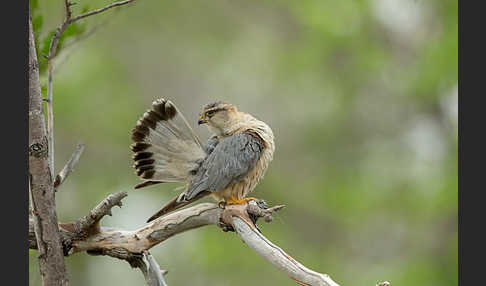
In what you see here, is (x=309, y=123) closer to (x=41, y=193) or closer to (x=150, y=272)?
(x=150, y=272)

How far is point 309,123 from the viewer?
20.6ft

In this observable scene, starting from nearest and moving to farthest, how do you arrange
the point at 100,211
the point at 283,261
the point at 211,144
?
the point at 283,261 < the point at 100,211 < the point at 211,144

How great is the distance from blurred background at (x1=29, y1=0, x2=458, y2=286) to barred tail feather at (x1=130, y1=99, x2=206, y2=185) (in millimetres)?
2936

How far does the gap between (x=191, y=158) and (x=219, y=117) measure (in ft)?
1.01

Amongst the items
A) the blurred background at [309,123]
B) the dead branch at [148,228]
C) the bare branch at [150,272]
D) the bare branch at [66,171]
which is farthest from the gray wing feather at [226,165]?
the blurred background at [309,123]

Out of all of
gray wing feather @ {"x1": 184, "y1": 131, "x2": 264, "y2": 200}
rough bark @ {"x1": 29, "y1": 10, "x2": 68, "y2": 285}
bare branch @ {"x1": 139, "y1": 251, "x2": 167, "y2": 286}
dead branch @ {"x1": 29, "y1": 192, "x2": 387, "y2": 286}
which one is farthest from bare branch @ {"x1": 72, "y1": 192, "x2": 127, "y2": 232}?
gray wing feather @ {"x1": 184, "y1": 131, "x2": 264, "y2": 200}

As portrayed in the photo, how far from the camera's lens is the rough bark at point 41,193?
1.90 m

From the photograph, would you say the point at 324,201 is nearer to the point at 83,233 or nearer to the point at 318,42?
the point at 318,42

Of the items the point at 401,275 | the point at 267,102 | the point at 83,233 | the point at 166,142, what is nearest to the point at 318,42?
the point at 267,102

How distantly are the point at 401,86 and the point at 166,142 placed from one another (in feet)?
14.4

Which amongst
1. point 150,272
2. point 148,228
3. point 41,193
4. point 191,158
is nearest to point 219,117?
point 191,158

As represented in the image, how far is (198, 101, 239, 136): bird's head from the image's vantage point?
2738 millimetres

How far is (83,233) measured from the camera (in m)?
2.31

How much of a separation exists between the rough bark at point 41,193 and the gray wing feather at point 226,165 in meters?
0.63
